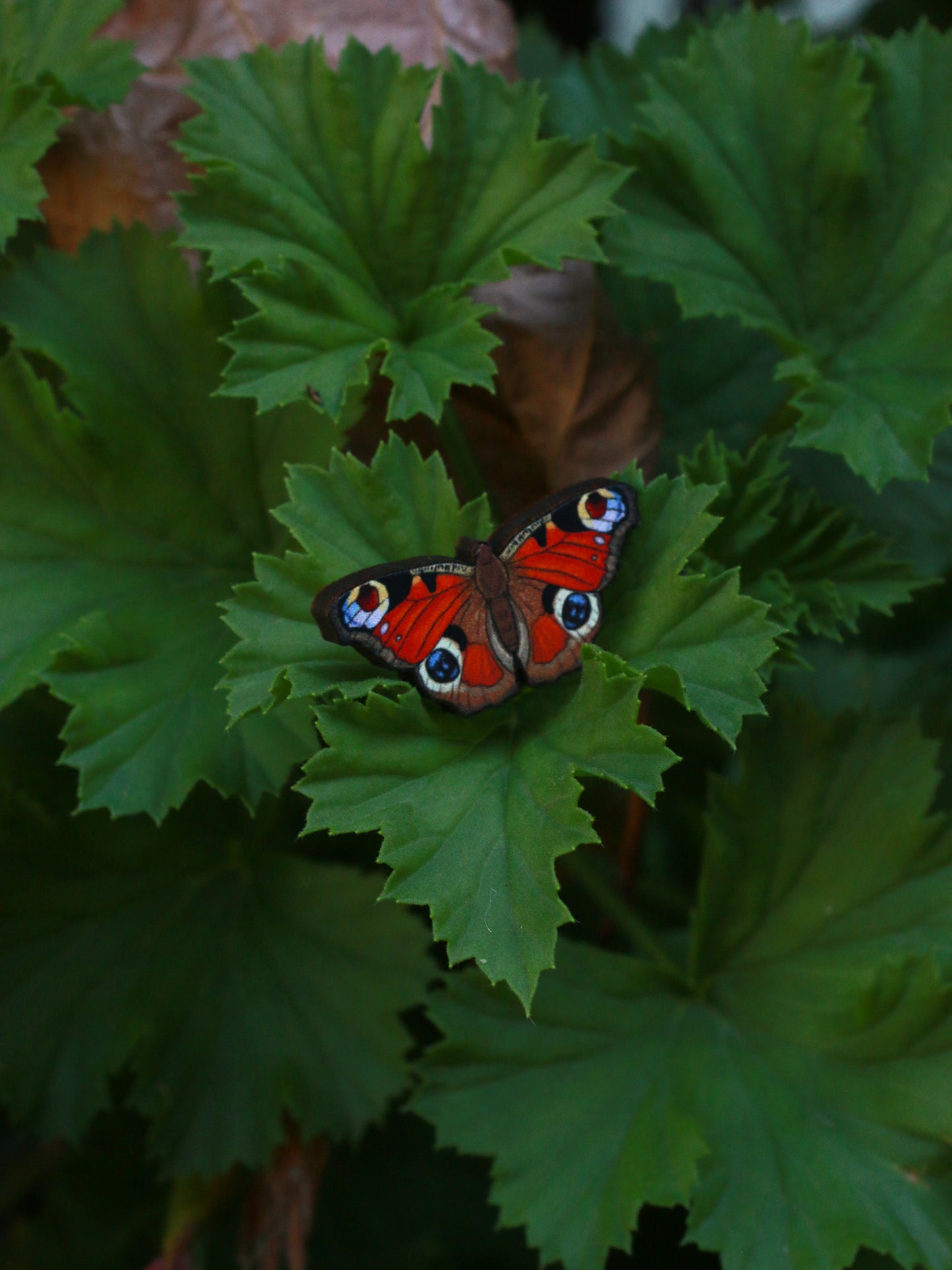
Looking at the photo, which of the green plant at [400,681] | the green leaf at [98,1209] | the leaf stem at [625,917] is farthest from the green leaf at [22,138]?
the green leaf at [98,1209]

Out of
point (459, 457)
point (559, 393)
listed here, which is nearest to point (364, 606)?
point (459, 457)

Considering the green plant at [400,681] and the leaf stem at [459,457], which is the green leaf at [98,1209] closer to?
the green plant at [400,681]

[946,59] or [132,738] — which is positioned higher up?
[946,59]

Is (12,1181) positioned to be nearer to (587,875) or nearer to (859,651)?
(587,875)

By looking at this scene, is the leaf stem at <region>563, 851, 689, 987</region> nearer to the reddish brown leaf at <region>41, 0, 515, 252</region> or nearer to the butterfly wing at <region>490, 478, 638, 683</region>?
the butterfly wing at <region>490, 478, 638, 683</region>

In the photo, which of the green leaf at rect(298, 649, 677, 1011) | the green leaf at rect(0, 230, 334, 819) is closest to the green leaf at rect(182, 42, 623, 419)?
the green leaf at rect(0, 230, 334, 819)

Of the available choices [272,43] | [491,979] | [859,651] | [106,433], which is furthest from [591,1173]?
[272,43]
